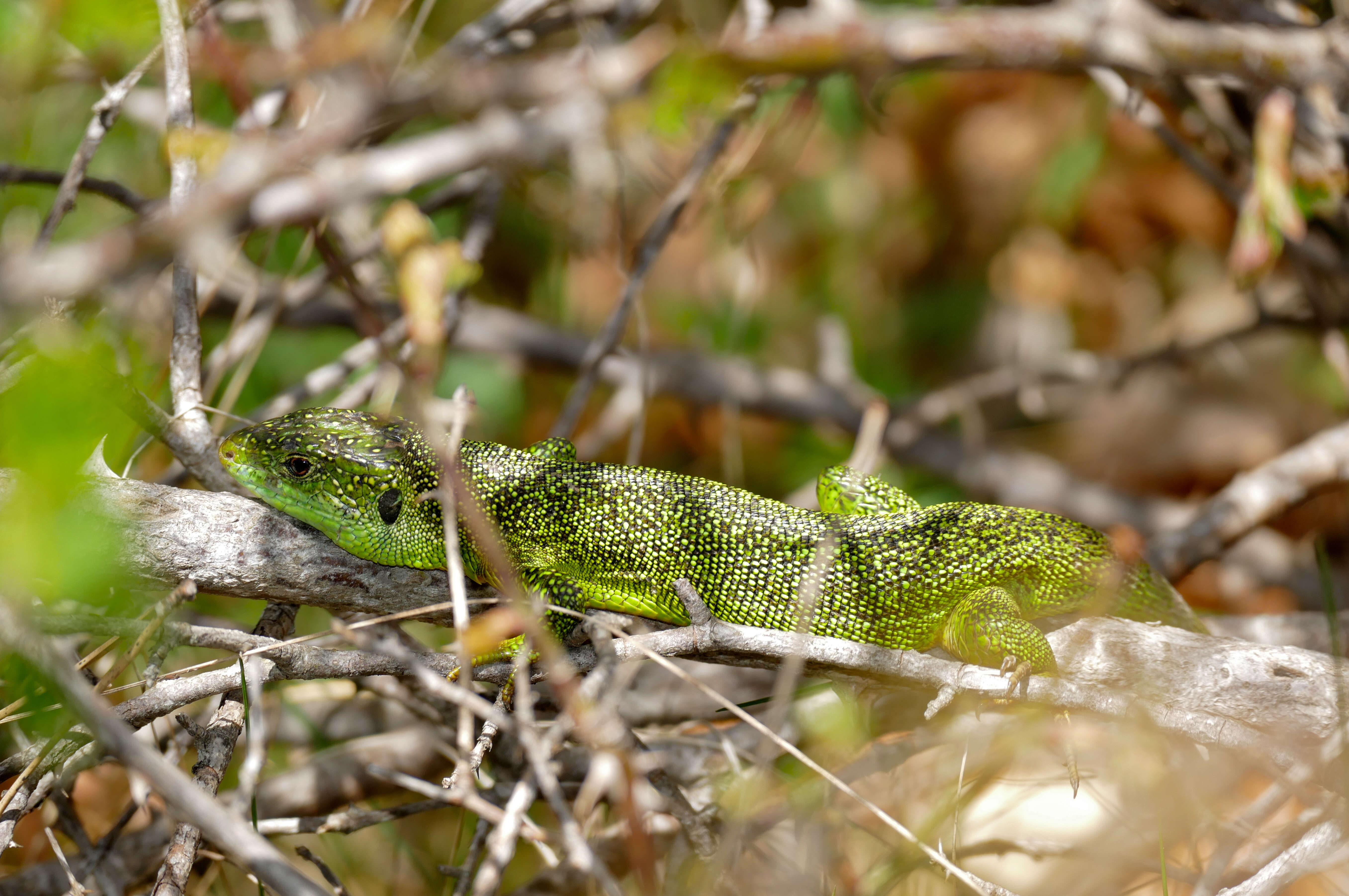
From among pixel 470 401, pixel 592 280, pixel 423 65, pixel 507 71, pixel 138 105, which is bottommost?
pixel 592 280

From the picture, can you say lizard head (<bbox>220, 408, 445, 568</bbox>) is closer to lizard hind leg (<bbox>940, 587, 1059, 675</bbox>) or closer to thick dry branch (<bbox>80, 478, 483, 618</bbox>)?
thick dry branch (<bbox>80, 478, 483, 618</bbox>)

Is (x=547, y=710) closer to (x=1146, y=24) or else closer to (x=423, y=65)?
(x=423, y=65)

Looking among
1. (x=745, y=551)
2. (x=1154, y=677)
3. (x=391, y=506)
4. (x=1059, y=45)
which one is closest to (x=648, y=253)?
(x=745, y=551)

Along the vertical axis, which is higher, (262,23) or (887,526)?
(262,23)

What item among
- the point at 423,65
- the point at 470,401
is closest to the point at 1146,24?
the point at 470,401

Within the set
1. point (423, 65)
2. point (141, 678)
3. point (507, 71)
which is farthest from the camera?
point (423, 65)

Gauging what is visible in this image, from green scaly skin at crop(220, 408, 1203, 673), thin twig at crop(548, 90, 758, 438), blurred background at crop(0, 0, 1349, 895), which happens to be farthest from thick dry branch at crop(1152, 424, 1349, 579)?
thin twig at crop(548, 90, 758, 438)
